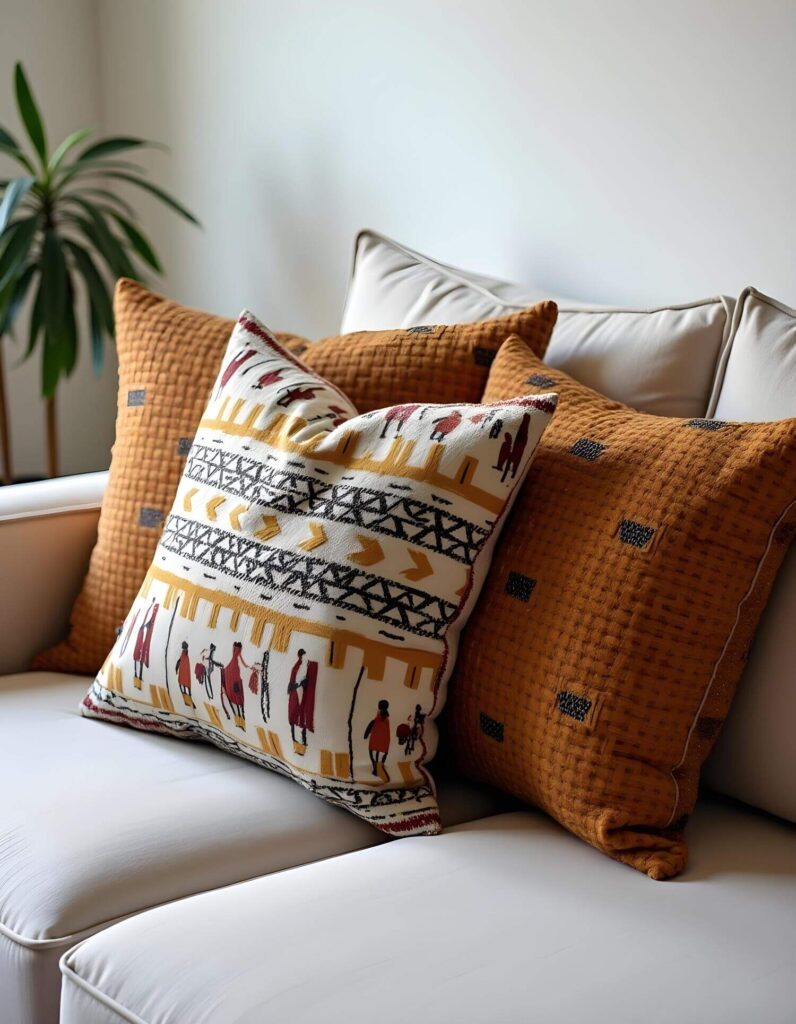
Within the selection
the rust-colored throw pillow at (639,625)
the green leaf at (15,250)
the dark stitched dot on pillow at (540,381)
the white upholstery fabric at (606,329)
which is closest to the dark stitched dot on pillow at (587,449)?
the rust-colored throw pillow at (639,625)

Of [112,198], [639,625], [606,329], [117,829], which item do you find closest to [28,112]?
[112,198]

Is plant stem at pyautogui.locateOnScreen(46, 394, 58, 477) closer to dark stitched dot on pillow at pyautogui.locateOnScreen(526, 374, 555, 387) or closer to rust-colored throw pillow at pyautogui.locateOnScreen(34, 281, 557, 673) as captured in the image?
rust-colored throw pillow at pyautogui.locateOnScreen(34, 281, 557, 673)

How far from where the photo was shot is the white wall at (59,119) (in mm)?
2645

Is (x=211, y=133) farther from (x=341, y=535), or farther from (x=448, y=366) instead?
(x=341, y=535)

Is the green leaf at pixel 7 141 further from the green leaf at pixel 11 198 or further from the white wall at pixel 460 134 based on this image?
the white wall at pixel 460 134

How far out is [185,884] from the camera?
3.62 feet

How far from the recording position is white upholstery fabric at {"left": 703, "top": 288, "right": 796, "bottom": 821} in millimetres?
1162

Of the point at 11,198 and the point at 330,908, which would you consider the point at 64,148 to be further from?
the point at 330,908

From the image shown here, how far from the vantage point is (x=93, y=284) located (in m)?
2.45

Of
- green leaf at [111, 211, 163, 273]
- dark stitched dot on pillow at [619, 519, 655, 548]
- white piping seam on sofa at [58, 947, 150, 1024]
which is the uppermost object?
green leaf at [111, 211, 163, 273]

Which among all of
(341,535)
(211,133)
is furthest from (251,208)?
(341,535)

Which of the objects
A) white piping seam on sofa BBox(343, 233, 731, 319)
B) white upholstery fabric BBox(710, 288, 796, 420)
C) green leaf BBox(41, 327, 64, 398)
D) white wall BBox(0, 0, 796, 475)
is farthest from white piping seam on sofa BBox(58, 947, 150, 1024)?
green leaf BBox(41, 327, 64, 398)

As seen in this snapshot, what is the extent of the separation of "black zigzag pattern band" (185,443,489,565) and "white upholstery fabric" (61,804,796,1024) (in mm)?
279

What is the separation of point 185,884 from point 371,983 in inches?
10.7
